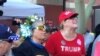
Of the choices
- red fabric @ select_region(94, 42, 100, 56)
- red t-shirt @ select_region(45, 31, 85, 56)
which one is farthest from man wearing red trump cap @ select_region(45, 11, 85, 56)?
red fabric @ select_region(94, 42, 100, 56)

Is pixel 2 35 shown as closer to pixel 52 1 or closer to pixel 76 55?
pixel 76 55

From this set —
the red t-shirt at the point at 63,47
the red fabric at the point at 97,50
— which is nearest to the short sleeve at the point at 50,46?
the red t-shirt at the point at 63,47

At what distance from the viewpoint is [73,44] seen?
5.11 m

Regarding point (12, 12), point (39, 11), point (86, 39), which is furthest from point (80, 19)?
point (86, 39)

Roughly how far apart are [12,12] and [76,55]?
11.9 ft

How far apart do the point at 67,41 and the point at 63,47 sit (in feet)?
0.40

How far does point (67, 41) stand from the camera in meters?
5.12

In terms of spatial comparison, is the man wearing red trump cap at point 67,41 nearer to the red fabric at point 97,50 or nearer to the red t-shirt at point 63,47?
the red t-shirt at point 63,47

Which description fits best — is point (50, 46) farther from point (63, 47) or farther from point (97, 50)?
point (97, 50)

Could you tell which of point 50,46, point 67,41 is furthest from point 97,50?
point 50,46

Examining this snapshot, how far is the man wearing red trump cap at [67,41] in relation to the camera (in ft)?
16.6

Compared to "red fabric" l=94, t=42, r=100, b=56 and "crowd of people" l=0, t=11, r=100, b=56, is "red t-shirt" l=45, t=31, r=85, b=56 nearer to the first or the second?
"crowd of people" l=0, t=11, r=100, b=56

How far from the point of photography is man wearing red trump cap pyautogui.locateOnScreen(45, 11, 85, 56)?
5047 mm

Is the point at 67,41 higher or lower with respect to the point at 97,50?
higher
